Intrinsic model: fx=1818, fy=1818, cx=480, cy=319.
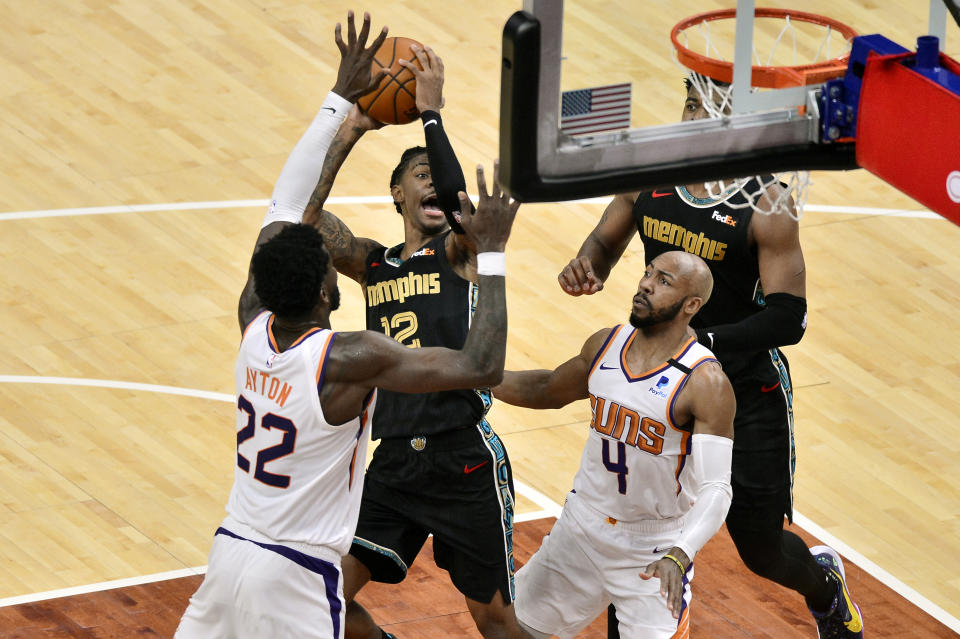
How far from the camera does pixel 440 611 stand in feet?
28.6

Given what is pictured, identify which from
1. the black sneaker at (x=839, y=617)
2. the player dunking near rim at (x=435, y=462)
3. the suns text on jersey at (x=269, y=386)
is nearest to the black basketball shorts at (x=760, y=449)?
the black sneaker at (x=839, y=617)

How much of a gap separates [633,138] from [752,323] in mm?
2153

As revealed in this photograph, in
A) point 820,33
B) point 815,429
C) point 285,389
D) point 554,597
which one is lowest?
point 815,429

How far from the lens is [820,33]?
7723mm

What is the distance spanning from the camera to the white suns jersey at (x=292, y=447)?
646 centimetres

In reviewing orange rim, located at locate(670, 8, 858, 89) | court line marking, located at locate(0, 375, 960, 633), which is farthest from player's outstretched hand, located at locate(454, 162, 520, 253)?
court line marking, located at locate(0, 375, 960, 633)

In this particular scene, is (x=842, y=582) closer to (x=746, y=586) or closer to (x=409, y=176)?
(x=746, y=586)

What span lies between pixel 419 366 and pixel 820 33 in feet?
8.16

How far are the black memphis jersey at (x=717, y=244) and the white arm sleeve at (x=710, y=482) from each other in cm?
72

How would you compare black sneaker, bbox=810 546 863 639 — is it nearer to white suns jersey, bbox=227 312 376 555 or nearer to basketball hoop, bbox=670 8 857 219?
basketball hoop, bbox=670 8 857 219

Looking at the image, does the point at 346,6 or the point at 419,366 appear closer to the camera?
the point at 419,366

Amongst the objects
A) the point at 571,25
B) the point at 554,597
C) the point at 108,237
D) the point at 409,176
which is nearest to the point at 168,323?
the point at 108,237

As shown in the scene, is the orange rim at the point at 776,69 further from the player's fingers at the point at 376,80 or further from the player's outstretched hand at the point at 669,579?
the player's outstretched hand at the point at 669,579

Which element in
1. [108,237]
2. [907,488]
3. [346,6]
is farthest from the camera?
[346,6]
